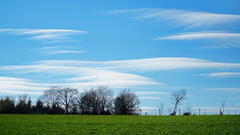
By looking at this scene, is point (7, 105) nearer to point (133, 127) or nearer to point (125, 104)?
point (125, 104)

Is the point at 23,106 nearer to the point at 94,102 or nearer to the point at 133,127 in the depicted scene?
the point at 94,102

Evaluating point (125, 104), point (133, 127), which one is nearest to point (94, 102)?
point (125, 104)

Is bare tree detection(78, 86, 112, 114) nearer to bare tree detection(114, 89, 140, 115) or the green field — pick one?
bare tree detection(114, 89, 140, 115)

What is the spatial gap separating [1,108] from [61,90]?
2244 centimetres

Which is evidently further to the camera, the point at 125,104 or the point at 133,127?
the point at 125,104

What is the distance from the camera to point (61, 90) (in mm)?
119688

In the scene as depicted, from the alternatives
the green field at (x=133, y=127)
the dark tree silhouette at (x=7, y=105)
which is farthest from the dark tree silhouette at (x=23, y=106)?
the green field at (x=133, y=127)

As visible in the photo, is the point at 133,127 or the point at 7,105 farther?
the point at 7,105

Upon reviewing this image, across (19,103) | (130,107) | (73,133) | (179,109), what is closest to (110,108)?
(130,107)

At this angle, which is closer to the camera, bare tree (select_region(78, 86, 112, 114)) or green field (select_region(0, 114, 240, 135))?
green field (select_region(0, 114, 240, 135))

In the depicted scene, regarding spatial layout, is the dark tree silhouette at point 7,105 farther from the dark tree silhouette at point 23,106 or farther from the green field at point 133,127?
the green field at point 133,127

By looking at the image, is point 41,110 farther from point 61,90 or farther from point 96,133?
point 96,133

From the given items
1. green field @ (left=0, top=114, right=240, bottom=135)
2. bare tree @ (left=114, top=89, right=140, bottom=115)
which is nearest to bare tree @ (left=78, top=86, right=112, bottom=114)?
bare tree @ (left=114, top=89, right=140, bottom=115)

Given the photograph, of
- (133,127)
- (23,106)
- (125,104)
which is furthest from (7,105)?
(133,127)
